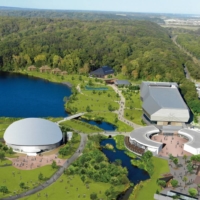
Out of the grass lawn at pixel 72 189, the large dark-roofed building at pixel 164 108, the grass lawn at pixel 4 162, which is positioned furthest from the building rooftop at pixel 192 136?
the grass lawn at pixel 4 162

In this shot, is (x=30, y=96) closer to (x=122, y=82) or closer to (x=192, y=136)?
(x=122, y=82)

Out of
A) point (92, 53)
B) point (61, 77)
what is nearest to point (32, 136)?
point (61, 77)

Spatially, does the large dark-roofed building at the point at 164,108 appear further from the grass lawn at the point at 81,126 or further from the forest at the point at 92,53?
the grass lawn at the point at 81,126

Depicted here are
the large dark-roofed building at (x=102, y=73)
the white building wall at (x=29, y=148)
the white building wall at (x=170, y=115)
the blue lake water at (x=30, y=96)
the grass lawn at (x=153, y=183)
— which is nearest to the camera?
the grass lawn at (x=153, y=183)

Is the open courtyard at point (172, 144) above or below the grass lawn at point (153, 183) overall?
above

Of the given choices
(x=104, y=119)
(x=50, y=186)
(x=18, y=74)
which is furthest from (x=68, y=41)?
(x=50, y=186)

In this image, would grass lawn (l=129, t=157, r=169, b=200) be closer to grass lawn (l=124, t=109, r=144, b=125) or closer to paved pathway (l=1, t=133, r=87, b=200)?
paved pathway (l=1, t=133, r=87, b=200)

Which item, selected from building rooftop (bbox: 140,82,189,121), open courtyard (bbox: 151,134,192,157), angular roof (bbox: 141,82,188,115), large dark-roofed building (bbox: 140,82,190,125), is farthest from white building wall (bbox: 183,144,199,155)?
angular roof (bbox: 141,82,188,115)
